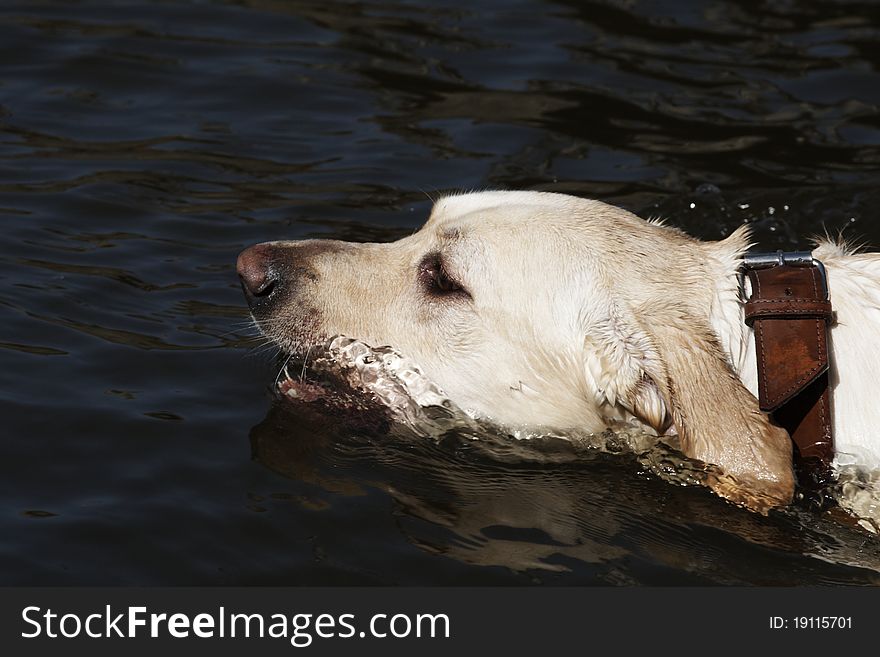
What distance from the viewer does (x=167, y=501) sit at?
5.18 m

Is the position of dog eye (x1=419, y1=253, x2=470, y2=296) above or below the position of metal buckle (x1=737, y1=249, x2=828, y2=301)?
above

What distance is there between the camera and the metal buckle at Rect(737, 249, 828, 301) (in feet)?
16.2

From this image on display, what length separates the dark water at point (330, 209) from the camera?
16.6ft

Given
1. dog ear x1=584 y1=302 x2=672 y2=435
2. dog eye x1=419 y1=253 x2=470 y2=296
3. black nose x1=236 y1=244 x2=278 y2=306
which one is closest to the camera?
dog ear x1=584 y1=302 x2=672 y2=435

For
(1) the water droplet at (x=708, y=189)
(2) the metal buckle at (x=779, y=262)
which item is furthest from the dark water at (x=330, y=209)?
(2) the metal buckle at (x=779, y=262)

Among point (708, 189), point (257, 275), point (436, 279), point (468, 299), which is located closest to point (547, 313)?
point (468, 299)

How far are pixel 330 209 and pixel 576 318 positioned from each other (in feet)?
11.1

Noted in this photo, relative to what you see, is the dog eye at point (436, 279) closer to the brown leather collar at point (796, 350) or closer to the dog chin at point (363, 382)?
the dog chin at point (363, 382)

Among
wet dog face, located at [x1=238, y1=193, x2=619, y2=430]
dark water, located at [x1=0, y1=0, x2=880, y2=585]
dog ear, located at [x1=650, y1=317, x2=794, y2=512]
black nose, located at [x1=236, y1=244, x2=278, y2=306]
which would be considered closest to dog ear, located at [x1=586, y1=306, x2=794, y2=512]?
dog ear, located at [x1=650, y1=317, x2=794, y2=512]

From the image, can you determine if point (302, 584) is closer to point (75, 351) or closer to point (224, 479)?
point (224, 479)

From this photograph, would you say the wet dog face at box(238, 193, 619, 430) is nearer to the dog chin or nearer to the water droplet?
the dog chin

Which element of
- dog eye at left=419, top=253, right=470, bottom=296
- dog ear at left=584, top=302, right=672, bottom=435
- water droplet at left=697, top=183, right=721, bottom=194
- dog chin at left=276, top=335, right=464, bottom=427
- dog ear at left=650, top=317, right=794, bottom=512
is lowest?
dog ear at left=650, top=317, right=794, bottom=512

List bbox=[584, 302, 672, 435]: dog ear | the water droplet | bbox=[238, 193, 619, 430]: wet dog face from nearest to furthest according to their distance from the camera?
bbox=[584, 302, 672, 435]: dog ear
bbox=[238, 193, 619, 430]: wet dog face
the water droplet

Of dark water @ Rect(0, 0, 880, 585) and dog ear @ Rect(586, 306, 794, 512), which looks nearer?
dog ear @ Rect(586, 306, 794, 512)
